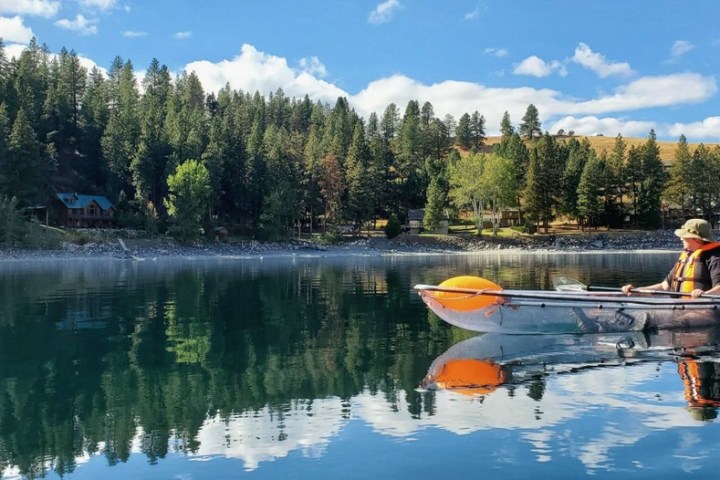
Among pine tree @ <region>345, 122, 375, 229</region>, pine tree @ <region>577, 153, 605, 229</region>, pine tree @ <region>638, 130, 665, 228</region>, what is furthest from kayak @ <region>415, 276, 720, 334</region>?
pine tree @ <region>638, 130, 665, 228</region>

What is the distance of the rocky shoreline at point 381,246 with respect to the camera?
73938mm

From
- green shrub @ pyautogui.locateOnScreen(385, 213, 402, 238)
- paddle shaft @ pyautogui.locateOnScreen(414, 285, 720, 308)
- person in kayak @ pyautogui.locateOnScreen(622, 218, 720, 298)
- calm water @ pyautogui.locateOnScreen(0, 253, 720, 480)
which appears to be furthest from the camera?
green shrub @ pyautogui.locateOnScreen(385, 213, 402, 238)

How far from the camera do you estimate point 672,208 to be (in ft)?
346

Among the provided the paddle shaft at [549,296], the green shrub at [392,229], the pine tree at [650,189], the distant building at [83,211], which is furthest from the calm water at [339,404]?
the pine tree at [650,189]

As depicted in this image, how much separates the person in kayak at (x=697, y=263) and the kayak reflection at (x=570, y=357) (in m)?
1.19

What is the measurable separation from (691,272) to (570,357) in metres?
5.58

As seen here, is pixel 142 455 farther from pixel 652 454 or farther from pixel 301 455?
pixel 652 454

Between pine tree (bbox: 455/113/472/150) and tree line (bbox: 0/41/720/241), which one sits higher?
pine tree (bbox: 455/113/472/150)

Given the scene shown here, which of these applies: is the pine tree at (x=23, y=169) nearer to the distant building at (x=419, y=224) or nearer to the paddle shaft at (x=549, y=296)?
the distant building at (x=419, y=224)

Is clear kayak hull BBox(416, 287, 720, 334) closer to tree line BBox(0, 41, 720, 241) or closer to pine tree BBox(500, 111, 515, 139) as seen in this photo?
tree line BBox(0, 41, 720, 241)

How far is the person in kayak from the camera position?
1662cm

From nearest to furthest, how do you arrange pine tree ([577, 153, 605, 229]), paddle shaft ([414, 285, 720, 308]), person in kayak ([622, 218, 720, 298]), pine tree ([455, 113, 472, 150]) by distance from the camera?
paddle shaft ([414, 285, 720, 308])
person in kayak ([622, 218, 720, 298])
pine tree ([577, 153, 605, 229])
pine tree ([455, 113, 472, 150])

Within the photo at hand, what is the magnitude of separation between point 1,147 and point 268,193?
3574 centimetres

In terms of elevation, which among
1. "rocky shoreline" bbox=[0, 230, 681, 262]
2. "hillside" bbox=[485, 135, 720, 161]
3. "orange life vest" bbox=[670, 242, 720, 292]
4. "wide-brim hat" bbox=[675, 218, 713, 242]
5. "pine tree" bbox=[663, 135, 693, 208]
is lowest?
"rocky shoreline" bbox=[0, 230, 681, 262]
